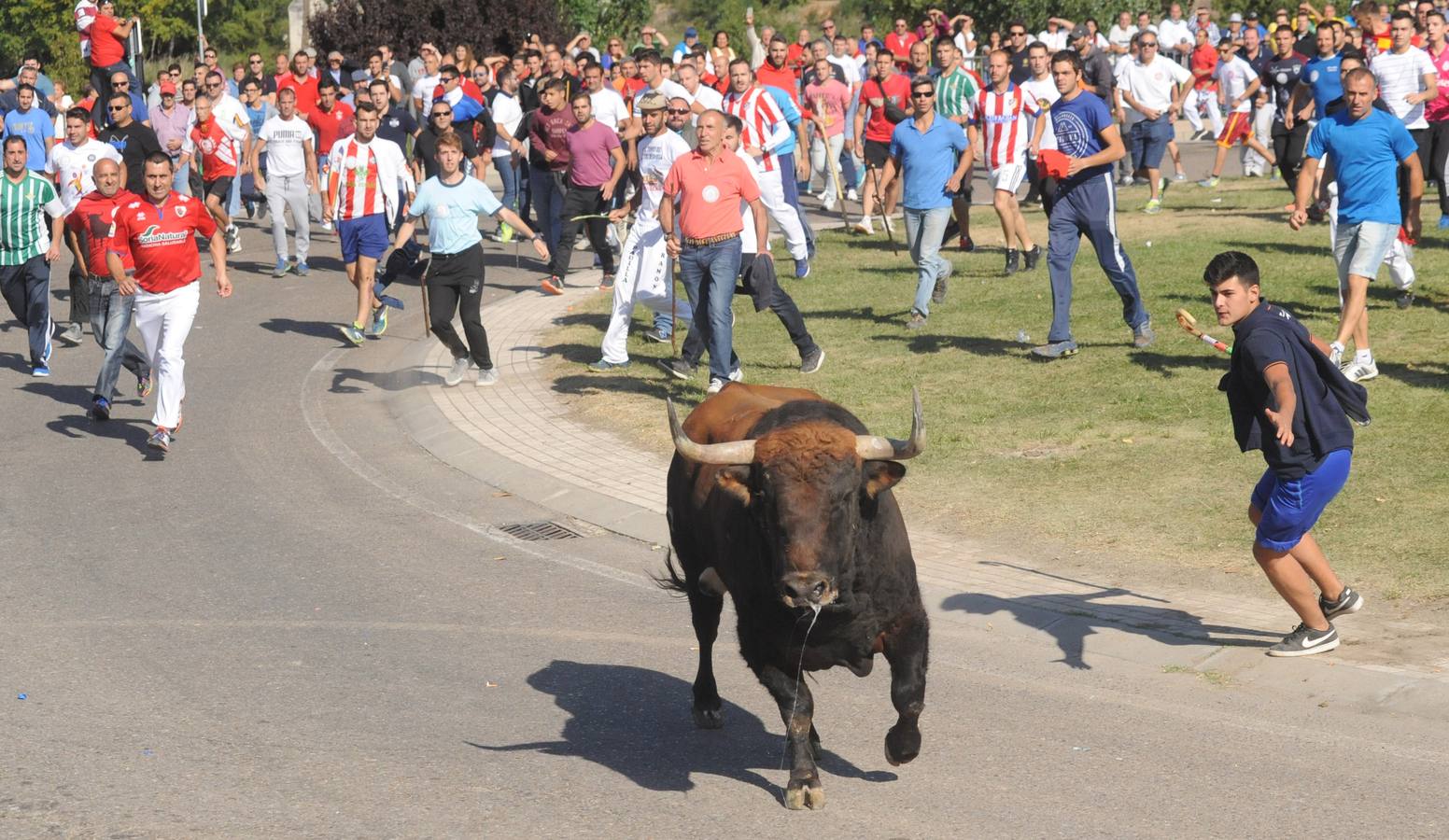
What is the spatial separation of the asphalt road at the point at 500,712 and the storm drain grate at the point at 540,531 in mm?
154

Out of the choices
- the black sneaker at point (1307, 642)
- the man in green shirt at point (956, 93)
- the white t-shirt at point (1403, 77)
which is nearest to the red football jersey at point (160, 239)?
the black sneaker at point (1307, 642)

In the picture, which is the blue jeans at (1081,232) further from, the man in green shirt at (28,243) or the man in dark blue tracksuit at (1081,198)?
the man in green shirt at (28,243)

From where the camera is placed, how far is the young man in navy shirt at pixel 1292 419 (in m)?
7.42

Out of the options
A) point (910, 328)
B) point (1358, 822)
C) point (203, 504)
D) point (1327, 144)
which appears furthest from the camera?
point (910, 328)

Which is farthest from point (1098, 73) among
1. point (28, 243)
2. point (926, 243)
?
point (28, 243)

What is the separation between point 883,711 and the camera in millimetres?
7438

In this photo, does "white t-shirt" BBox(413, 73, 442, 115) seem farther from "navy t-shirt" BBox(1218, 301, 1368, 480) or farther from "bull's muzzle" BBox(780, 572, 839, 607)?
"bull's muzzle" BBox(780, 572, 839, 607)

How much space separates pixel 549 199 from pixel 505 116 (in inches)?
169

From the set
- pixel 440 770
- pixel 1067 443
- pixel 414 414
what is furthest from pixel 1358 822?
pixel 414 414

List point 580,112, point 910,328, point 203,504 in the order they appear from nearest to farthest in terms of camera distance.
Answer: point 203,504 → point 910,328 → point 580,112

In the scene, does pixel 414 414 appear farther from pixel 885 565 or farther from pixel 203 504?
pixel 885 565

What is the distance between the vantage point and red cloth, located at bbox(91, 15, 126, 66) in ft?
79.3

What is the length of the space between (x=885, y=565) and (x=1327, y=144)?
746cm

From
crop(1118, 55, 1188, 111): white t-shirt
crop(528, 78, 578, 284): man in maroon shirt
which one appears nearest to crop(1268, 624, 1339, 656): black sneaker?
crop(528, 78, 578, 284): man in maroon shirt
